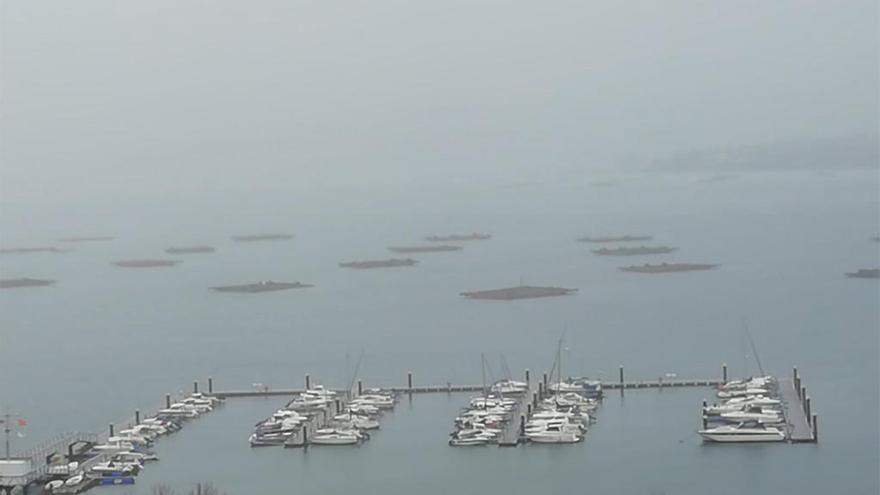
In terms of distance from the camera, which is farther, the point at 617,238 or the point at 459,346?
the point at 617,238

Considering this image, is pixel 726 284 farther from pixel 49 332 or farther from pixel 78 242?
pixel 78 242

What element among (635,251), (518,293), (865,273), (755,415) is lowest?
(755,415)

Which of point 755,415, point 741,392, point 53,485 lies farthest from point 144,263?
point 53,485

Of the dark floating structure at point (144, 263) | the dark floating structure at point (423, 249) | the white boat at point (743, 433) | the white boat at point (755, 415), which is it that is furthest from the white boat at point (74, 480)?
the dark floating structure at point (423, 249)

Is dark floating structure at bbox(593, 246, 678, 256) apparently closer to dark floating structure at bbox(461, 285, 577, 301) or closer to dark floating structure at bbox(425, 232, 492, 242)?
dark floating structure at bbox(425, 232, 492, 242)

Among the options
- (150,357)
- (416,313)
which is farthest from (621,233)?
(150,357)

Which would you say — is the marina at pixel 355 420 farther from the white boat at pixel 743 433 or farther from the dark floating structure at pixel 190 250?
the dark floating structure at pixel 190 250

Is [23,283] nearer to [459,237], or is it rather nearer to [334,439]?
[459,237]
